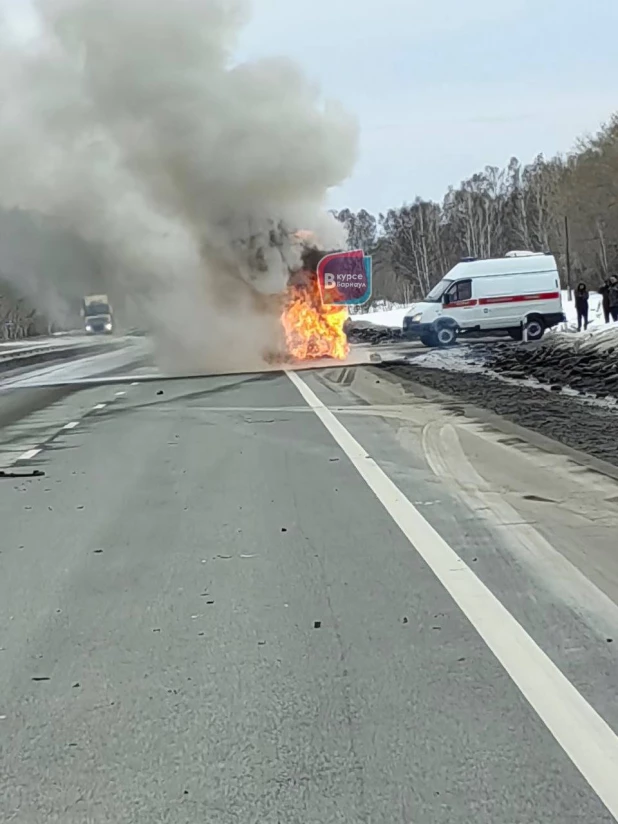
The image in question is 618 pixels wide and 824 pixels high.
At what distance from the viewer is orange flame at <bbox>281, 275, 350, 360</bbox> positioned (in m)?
28.6

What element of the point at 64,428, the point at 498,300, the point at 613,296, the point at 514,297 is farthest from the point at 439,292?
the point at 64,428

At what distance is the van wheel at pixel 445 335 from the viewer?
34.5 m

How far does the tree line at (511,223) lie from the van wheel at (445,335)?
2871 centimetres

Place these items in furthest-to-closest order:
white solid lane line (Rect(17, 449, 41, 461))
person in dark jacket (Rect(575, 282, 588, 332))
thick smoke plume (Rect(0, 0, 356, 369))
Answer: person in dark jacket (Rect(575, 282, 588, 332)), thick smoke plume (Rect(0, 0, 356, 369)), white solid lane line (Rect(17, 449, 41, 461))

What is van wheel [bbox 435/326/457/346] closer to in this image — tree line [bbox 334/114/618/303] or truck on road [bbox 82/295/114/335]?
truck on road [bbox 82/295/114/335]

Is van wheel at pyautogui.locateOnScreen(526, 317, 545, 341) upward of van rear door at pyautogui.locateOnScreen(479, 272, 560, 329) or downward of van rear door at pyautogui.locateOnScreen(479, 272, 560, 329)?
downward

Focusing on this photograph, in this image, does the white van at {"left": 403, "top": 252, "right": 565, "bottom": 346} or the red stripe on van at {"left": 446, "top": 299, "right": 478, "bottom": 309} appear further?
the red stripe on van at {"left": 446, "top": 299, "right": 478, "bottom": 309}

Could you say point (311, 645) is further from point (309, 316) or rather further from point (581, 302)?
point (581, 302)

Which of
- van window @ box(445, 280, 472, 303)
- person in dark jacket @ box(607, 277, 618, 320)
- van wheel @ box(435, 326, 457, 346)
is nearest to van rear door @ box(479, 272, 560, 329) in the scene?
van window @ box(445, 280, 472, 303)

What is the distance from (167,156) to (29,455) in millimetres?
17404

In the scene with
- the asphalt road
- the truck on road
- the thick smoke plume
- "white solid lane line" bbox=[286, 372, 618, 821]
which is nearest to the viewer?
the asphalt road

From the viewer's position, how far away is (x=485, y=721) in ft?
12.4

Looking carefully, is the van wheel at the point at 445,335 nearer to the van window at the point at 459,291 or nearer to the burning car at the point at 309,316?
the van window at the point at 459,291

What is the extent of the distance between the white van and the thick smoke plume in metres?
7.65
